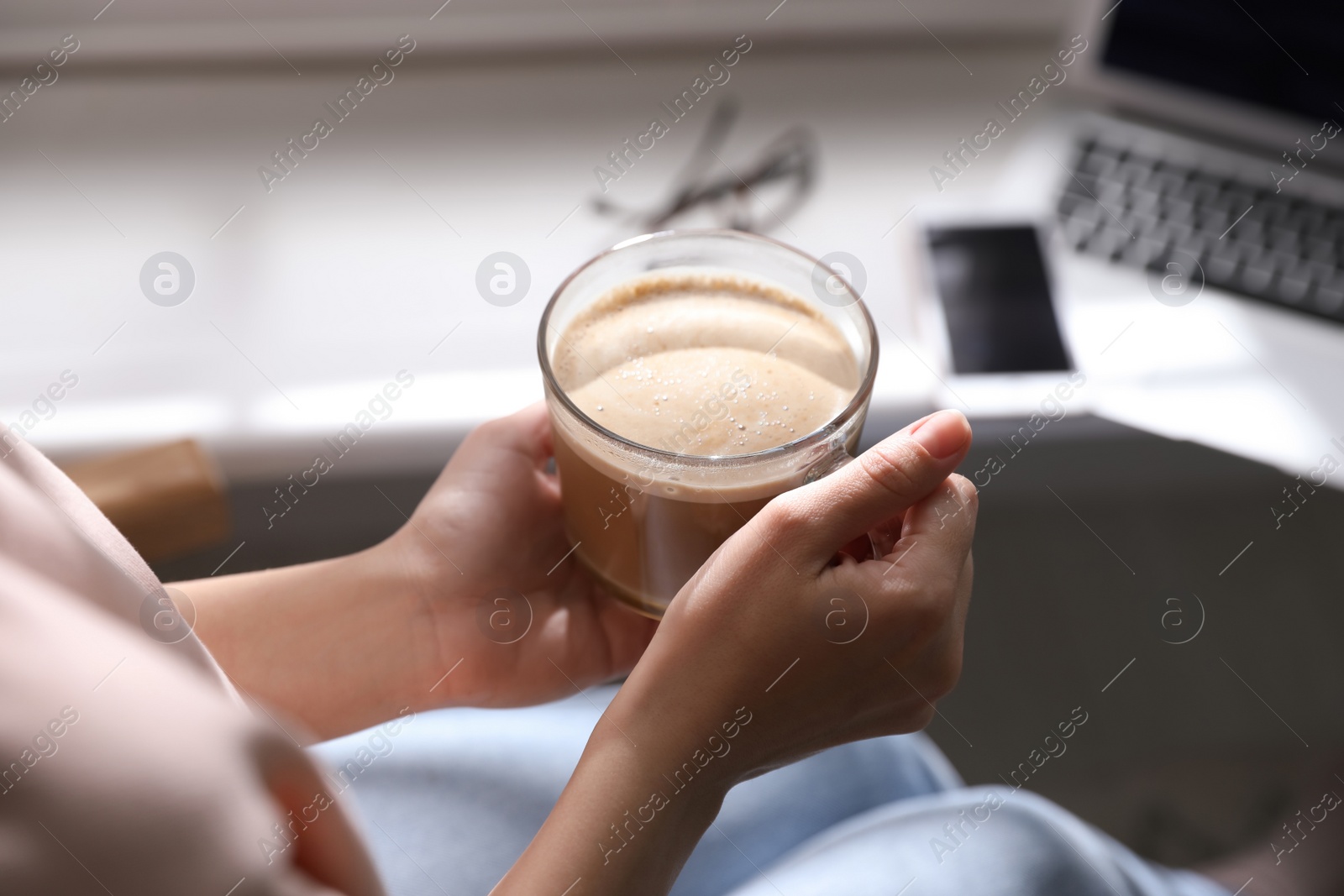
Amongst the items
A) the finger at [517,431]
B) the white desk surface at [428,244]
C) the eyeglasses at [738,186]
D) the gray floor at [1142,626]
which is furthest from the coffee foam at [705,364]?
the gray floor at [1142,626]

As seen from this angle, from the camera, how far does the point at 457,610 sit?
0.83 metres

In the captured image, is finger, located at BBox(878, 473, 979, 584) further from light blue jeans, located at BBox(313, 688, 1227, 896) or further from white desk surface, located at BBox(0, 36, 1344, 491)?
white desk surface, located at BBox(0, 36, 1344, 491)

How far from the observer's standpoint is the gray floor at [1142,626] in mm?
1410

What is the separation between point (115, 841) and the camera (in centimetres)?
37

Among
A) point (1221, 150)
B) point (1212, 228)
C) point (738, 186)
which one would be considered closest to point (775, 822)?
point (738, 186)

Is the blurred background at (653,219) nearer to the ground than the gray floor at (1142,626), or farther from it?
farther from it

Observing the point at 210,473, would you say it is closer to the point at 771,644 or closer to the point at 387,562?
the point at 387,562

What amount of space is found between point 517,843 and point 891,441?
0.48 metres

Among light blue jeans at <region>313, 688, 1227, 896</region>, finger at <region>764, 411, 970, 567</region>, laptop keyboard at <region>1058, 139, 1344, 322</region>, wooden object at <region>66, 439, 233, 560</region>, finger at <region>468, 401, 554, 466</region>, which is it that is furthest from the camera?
laptop keyboard at <region>1058, 139, 1344, 322</region>

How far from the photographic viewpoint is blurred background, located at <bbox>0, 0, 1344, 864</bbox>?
977 mm

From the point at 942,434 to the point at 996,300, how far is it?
1.88 feet

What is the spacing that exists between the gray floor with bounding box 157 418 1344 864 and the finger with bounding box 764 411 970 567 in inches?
30.2

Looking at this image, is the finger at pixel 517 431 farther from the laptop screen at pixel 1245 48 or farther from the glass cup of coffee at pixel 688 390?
the laptop screen at pixel 1245 48

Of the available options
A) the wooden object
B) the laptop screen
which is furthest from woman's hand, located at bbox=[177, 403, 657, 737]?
the laptop screen
